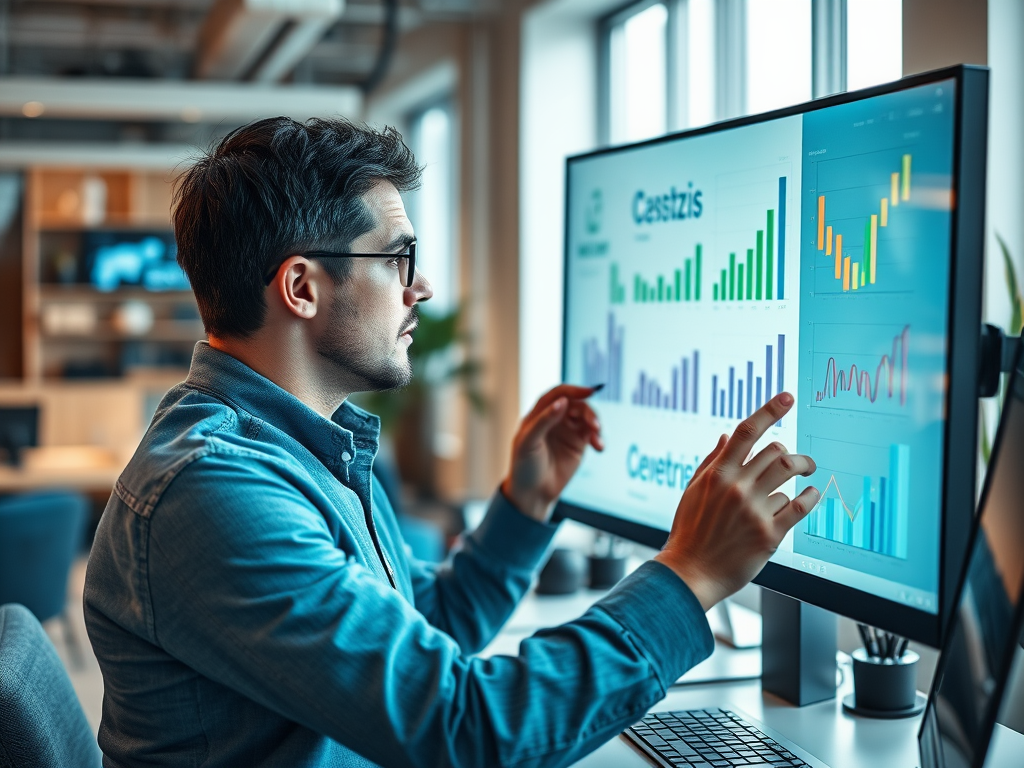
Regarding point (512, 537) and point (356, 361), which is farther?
point (512, 537)

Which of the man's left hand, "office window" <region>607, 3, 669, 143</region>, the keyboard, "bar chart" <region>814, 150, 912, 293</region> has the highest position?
"office window" <region>607, 3, 669, 143</region>

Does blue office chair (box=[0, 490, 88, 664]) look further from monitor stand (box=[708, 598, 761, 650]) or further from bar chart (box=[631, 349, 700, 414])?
bar chart (box=[631, 349, 700, 414])

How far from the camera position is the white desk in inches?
49.3

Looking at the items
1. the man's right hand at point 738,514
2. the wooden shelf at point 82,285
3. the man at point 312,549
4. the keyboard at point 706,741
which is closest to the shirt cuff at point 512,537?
the man at point 312,549

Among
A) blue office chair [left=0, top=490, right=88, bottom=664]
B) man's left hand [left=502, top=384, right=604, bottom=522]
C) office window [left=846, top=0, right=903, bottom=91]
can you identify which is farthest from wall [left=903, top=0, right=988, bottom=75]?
blue office chair [left=0, top=490, right=88, bottom=664]

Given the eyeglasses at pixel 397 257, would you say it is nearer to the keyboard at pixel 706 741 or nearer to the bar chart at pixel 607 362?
the bar chart at pixel 607 362

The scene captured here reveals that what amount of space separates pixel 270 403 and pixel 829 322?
2.14 ft

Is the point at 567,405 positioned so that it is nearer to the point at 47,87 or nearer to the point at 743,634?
the point at 743,634

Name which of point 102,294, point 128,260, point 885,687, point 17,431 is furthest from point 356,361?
point 102,294

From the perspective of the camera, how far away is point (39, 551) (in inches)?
138

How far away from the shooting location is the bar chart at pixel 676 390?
4.63 feet

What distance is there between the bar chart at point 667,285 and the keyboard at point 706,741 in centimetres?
55

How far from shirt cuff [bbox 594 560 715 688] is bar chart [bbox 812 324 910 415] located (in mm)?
278

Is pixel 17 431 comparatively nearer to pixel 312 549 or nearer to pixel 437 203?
pixel 437 203
